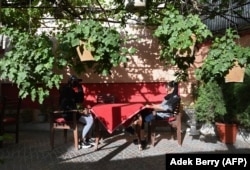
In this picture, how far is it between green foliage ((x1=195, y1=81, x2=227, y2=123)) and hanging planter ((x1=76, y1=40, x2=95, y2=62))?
493cm

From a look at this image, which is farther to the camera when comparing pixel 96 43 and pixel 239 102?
pixel 239 102

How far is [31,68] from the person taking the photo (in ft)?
13.1

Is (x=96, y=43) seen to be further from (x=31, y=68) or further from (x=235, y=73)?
(x=235, y=73)

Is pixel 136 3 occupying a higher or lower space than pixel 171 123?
higher

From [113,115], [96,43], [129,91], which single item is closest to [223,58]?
[96,43]

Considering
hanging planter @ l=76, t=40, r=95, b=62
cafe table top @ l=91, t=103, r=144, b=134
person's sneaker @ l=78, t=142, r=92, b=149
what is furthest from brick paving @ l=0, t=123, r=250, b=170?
hanging planter @ l=76, t=40, r=95, b=62

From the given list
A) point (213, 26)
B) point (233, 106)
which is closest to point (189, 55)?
point (233, 106)

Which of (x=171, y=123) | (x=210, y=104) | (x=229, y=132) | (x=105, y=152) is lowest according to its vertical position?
(x=105, y=152)

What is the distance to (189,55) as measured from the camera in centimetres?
439

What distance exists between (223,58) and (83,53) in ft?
5.56

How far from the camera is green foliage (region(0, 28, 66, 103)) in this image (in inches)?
154

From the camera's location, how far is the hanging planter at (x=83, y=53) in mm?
4335

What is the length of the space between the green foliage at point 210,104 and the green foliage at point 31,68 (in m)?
5.43

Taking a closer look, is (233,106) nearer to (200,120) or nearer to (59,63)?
(200,120)
